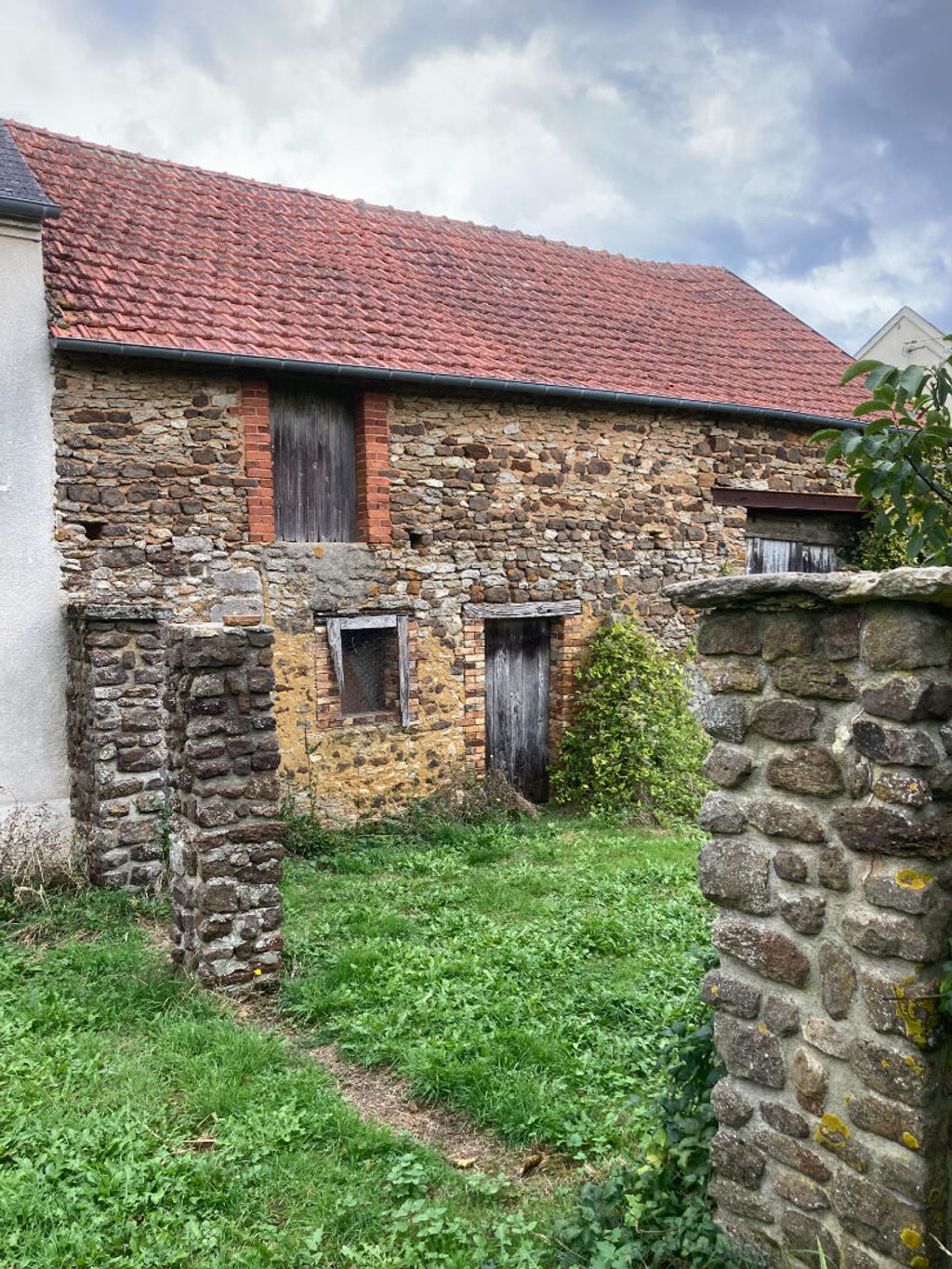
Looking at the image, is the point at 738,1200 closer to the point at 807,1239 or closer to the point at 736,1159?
the point at 736,1159

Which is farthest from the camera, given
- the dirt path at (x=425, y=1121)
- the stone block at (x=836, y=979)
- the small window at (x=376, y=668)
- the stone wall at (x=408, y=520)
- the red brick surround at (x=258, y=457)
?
the small window at (x=376, y=668)

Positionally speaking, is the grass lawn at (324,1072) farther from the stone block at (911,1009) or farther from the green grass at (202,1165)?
the stone block at (911,1009)

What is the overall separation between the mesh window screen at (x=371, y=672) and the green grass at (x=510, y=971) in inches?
57.8

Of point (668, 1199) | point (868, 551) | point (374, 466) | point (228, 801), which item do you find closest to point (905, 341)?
point (868, 551)

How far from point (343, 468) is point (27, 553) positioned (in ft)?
9.31

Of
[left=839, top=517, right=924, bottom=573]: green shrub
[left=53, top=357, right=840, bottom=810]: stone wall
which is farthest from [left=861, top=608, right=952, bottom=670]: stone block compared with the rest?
[left=839, top=517, right=924, bottom=573]: green shrub

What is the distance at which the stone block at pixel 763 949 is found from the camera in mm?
2465

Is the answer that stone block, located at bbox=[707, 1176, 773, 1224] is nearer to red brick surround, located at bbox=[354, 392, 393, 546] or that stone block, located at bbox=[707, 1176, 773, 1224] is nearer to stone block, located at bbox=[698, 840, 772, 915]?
stone block, located at bbox=[698, 840, 772, 915]

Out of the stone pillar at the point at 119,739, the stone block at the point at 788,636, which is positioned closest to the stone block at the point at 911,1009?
the stone block at the point at 788,636

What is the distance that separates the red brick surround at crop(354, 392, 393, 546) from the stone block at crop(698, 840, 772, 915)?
6.23m

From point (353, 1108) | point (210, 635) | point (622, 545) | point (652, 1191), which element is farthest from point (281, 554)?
point (652, 1191)

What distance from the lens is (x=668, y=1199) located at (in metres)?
2.90

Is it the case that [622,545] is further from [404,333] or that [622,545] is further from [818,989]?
[818,989]

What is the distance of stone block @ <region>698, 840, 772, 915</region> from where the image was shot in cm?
254
